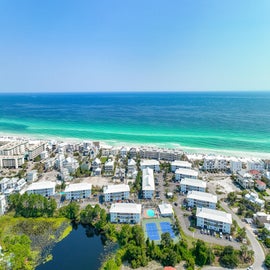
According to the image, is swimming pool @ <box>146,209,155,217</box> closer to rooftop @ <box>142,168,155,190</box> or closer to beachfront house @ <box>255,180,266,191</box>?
rooftop @ <box>142,168,155,190</box>

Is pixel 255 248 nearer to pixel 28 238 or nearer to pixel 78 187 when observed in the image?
pixel 28 238

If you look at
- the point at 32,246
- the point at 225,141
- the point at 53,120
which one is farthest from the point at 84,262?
the point at 53,120

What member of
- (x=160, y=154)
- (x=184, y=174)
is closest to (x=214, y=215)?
(x=184, y=174)

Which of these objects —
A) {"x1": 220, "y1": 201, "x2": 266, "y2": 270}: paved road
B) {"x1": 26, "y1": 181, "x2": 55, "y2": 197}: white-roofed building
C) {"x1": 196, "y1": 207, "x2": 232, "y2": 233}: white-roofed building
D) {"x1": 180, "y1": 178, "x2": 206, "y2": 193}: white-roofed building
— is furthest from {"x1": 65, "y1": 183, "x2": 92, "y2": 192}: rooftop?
{"x1": 220, "y1": 201, "x2": 266, "y2": 270}: paved road

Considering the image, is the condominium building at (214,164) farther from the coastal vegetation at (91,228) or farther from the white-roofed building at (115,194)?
the coastal vegetation at (91,228)

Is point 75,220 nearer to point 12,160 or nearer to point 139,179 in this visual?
point 139,179

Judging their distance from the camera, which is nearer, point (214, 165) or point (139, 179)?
point (139, 179)
